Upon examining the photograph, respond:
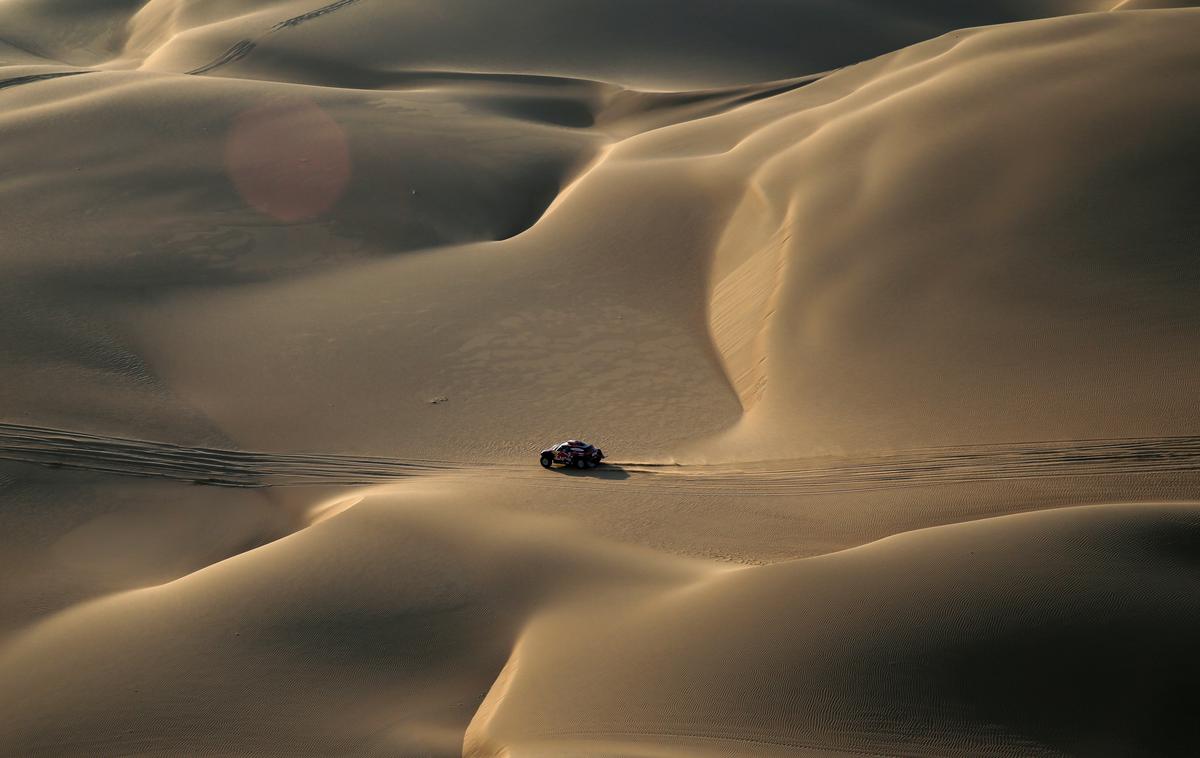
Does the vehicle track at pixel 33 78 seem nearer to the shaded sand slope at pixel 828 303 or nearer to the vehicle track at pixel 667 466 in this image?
the shaded sand slope at pixel 828 303

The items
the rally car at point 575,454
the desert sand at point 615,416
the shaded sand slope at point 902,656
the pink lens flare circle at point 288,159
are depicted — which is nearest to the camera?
the shaded sand slope at point 902,656

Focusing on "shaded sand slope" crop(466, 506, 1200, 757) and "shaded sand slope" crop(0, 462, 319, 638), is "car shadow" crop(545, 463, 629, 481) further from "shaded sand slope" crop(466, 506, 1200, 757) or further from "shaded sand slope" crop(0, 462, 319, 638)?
"shaded sand slope" crop(466, 506, 1200, 757)

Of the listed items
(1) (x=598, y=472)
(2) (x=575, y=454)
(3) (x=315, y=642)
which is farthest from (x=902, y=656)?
(2) (x=575, y=454)

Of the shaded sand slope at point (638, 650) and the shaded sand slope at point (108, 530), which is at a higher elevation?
the shaded sand slope at point (108, 530)

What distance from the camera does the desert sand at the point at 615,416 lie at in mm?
8484

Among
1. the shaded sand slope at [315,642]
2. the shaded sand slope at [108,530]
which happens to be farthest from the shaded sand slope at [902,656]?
the shaded sand slope at [108,530]

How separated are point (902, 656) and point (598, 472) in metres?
5.94

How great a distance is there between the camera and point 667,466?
1355 centimetres

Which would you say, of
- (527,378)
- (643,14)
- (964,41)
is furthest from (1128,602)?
(643,14)

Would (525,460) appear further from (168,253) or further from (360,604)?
(168,253)

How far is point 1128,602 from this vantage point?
27.6ft

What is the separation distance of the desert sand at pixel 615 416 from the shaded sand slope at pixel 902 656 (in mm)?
37

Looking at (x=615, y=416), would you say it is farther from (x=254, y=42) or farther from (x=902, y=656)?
(x=254, y=42)

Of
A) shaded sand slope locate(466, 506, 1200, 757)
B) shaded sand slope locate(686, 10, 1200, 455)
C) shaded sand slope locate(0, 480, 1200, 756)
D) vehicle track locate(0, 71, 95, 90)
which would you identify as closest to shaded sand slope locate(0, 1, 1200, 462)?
shaded sand slope locate(686, 10, 1200, 455)
